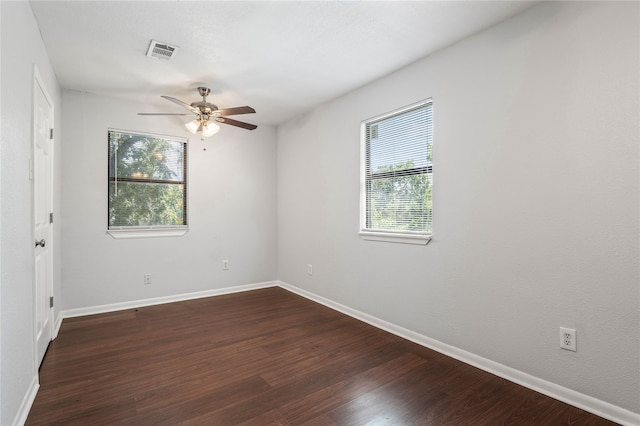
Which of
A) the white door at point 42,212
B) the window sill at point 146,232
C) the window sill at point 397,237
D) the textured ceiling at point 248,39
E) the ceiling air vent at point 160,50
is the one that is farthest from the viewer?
the window sill at point 146,232

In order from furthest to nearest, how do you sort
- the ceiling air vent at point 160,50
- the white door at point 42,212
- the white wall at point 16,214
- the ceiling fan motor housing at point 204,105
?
the ceiling fan motor housing at point 204,105 < the ceiling air vent at point 160,50 < the white door at point 42,212 < the white wall at point 16,214

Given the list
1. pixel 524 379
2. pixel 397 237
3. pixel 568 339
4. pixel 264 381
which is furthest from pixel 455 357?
pixel 264 381

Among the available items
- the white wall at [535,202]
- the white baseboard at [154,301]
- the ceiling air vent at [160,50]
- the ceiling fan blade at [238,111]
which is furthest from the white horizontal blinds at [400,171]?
the white baseboard at [154,301]

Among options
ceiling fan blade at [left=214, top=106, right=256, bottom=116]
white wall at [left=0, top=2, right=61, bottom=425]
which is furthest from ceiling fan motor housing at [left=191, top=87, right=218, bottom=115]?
white wall at [left=0, top=2, right=61, bottom=425]

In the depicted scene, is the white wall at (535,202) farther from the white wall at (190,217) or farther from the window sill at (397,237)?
the white wall at (190,217)

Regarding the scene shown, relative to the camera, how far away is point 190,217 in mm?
4301

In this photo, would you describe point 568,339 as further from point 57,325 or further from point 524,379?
point 57,325

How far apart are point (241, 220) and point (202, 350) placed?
2315mm

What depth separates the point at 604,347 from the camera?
1.83m

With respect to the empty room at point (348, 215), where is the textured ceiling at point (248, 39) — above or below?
above

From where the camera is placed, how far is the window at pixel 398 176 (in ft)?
9.49

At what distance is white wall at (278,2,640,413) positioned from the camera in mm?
1791

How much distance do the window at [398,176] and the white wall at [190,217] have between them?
2.02 m

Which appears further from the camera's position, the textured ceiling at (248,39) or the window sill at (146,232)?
the window sill at (146,232)
